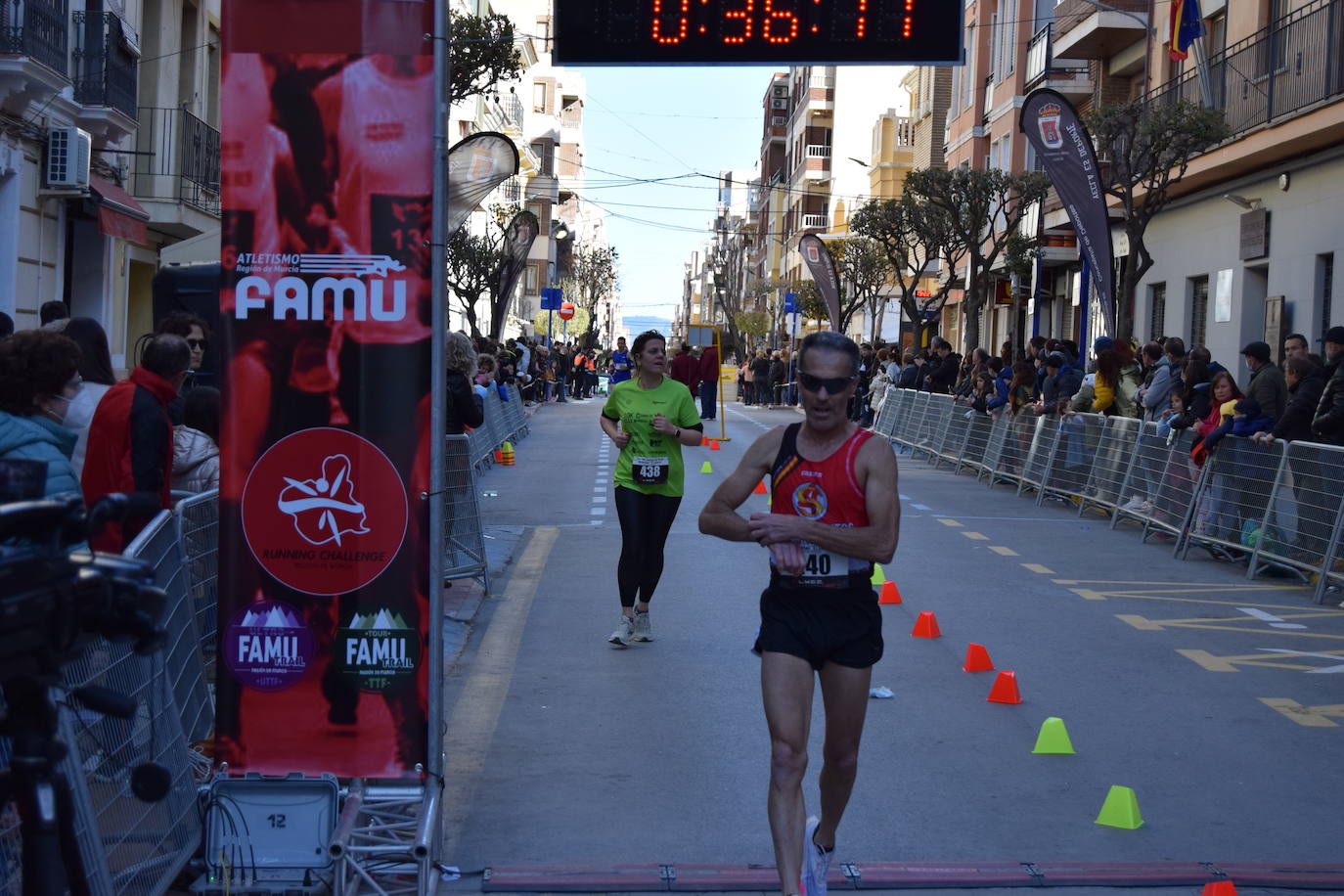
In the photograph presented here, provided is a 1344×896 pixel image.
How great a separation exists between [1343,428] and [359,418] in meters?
9.88

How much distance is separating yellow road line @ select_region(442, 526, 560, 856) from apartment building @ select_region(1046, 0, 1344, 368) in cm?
1470

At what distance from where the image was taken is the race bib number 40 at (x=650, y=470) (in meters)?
9.52

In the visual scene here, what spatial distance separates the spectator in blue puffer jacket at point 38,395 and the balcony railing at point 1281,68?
62.7ft

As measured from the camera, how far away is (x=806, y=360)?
5133 mm

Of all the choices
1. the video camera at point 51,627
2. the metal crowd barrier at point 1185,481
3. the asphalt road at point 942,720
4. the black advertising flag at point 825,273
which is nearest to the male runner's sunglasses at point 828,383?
the asphalt road at point 942,720

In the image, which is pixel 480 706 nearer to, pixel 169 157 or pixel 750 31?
pixel 750 31

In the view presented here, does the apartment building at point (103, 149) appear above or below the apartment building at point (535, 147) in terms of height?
below

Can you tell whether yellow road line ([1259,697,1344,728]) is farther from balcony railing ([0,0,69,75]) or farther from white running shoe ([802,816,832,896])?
balcony railing ([0,0,69,75])

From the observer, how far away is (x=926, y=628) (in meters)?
10.2

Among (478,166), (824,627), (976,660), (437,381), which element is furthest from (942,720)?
(478,166)

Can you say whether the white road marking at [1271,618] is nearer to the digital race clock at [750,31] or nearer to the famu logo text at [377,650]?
the digital race clock at [750,31]

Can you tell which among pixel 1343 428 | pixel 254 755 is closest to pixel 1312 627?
pixel 1343 428

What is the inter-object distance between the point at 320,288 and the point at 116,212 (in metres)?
19.0

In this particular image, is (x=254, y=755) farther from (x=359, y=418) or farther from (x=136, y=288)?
(x=136, y=288)
